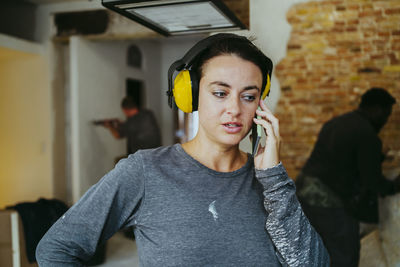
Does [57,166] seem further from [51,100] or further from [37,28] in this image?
[37,28]

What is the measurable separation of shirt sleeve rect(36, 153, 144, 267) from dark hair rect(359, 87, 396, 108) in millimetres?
1767

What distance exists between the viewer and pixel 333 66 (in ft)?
9.05

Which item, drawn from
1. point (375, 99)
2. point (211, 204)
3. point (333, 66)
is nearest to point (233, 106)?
point (211, 204)

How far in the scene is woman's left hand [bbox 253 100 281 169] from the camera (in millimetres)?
951

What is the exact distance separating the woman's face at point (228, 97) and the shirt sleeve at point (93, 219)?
→ 0.84 ft

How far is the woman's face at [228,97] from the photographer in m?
0.96

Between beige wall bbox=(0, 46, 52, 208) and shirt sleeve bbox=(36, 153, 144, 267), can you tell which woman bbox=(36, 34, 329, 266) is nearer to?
shirt sleeve bbox=(36, 153, 144, 267)

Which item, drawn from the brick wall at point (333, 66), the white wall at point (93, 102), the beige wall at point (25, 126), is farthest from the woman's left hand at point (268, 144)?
Result: the beige wall at point (25, 126)


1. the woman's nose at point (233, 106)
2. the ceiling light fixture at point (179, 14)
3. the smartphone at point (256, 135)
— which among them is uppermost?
the ceiling light fixture at point (179, 14)

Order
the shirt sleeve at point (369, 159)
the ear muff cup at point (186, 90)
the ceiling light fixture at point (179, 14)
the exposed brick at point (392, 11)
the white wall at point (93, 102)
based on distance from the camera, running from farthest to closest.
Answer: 1. the white wall at point (93, 102)
2. the exposed brick at point (392, 11)
3. the shirt sleeve at point (369, 159)
4. the ceiling light fixture at point (179, 14)
5. the ear muff cup at point (186, 90)

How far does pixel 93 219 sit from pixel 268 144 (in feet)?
1.75

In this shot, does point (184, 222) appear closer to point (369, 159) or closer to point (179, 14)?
point (179, 14)

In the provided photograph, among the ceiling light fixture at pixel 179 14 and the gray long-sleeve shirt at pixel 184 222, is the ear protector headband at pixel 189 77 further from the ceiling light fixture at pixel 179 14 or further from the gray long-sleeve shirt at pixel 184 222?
the ceiling light fixture at pixel 179 14

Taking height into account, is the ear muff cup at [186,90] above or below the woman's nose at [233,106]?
above
